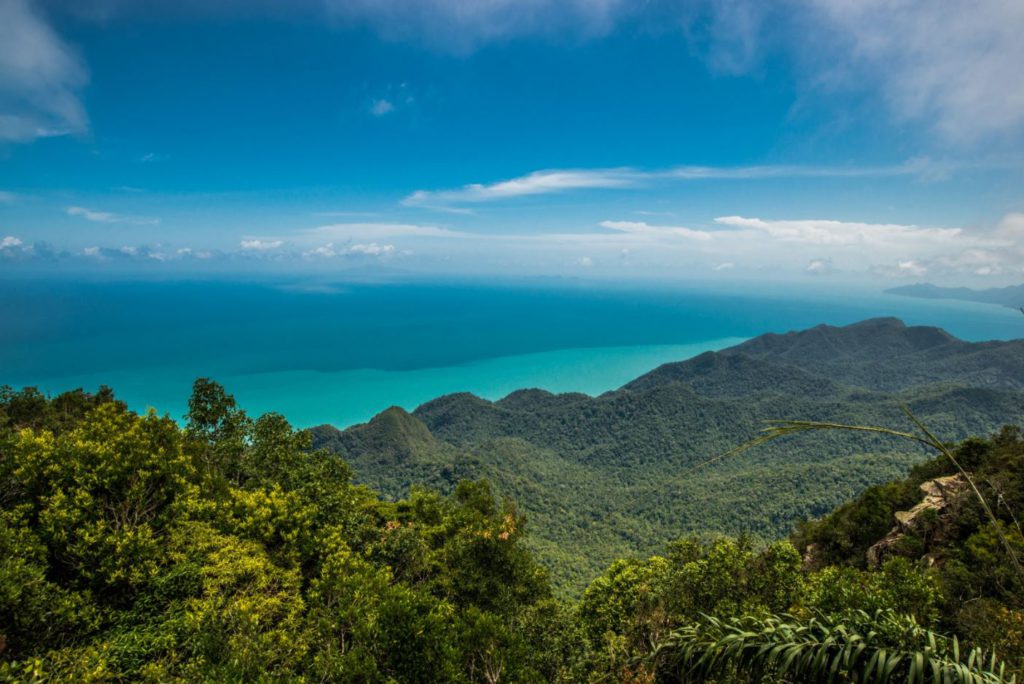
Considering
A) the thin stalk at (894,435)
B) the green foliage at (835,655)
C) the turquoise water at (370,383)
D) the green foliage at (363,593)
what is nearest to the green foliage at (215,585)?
the green foliage at (363,593)

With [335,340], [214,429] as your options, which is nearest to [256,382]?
[335,340]

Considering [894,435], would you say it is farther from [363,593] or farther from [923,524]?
[923,524]

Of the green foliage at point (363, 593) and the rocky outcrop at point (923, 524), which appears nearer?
the green foliage at point (363, 593)

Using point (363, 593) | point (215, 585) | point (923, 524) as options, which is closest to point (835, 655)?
point (363, 593)

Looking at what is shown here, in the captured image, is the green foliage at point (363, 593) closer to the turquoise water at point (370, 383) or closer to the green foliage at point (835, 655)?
the green foliage at point (835, 655)

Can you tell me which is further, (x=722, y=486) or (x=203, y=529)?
(x=722, y=486)

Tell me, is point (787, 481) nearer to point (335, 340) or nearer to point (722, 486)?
point (722, 486)
